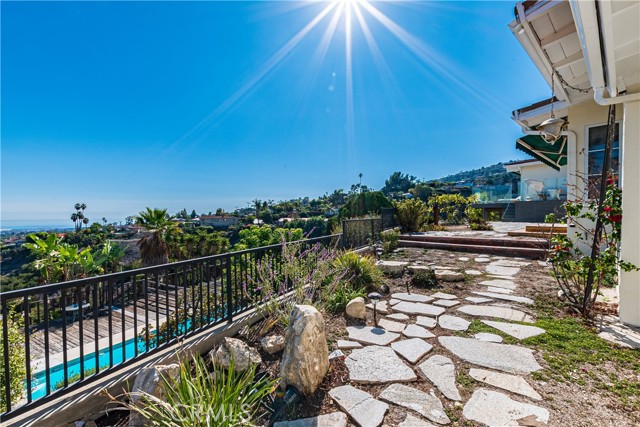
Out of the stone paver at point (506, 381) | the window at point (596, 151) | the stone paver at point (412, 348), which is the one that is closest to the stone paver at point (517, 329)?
the stone paver at point (506, 381)

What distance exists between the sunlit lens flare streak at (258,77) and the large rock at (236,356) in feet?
22.8

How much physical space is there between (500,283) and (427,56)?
7.32 metres

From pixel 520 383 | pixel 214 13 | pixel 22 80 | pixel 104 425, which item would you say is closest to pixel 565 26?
pixel 520 383

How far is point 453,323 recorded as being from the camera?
10.4 feet

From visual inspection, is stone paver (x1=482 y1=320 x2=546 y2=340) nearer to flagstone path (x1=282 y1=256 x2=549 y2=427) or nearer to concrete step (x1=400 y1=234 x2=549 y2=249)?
flagstone path (x1=282 y1=256 x2=549 y2=427)

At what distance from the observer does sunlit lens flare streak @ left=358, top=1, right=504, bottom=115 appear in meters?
6.86

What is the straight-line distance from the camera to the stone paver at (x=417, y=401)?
1.76 meters

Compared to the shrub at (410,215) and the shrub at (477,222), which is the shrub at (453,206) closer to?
the shrub at (477,222)

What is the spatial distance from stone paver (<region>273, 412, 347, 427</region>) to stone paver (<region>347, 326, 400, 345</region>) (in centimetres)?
106

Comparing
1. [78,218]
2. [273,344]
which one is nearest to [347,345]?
[273,344]

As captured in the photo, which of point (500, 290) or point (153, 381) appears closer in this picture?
point (153, 381)

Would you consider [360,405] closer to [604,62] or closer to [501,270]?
[604,62]

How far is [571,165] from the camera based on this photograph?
534cm
